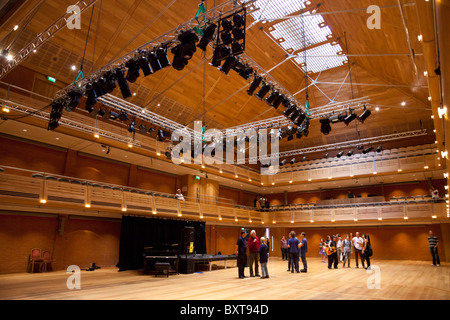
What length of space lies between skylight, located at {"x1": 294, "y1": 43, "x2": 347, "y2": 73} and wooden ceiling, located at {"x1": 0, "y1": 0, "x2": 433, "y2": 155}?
1.30ft

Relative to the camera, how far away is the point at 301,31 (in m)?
12.8

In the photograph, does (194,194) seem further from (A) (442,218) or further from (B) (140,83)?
(A) (442,218)

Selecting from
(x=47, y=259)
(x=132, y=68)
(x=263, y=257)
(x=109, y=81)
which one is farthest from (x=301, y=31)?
(x=47, y=259)

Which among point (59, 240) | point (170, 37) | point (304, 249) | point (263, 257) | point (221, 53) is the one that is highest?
point (170, 37)

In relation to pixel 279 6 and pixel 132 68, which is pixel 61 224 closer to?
pixel 132 68

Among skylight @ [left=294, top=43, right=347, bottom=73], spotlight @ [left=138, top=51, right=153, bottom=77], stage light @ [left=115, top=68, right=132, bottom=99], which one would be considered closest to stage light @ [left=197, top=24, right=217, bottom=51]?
spotlight @ [left=138, top=51, right=153, bottom=77]

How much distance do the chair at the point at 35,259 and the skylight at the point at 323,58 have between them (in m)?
13.6

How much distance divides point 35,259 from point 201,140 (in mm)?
8141

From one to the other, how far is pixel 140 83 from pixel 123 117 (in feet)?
9.93

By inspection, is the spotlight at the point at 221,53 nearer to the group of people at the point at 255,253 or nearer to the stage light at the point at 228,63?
the stage light at the point at 228,63

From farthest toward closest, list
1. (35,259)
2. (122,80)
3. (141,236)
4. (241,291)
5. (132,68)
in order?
(141,236)
(35,259)
(122,80)
(132,68)
(241,291)
